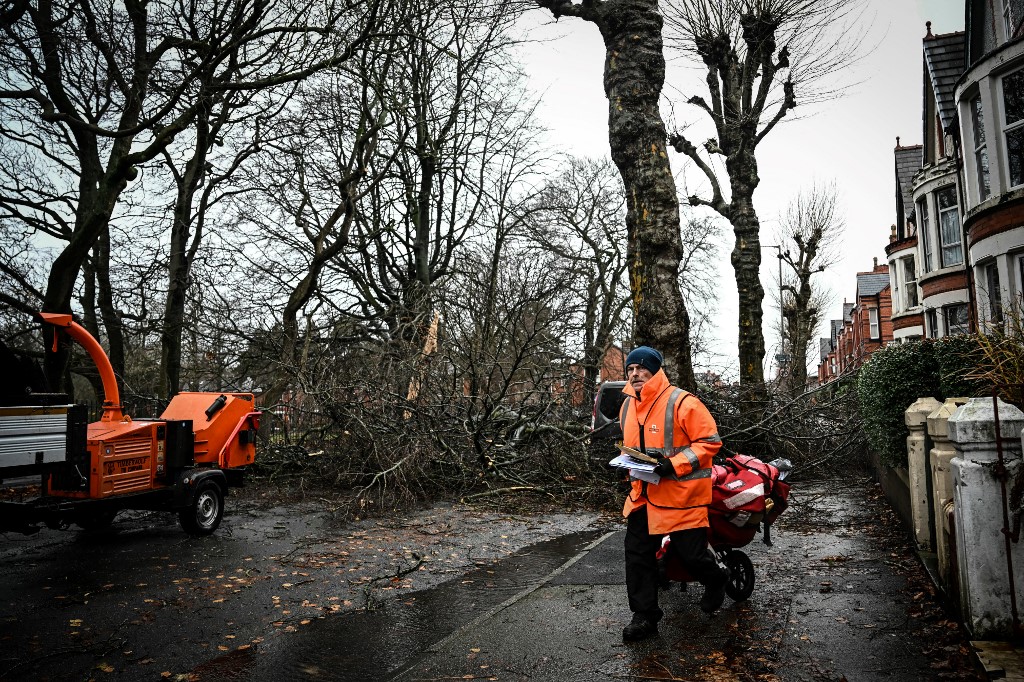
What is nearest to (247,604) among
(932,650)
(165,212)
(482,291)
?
(932,650)

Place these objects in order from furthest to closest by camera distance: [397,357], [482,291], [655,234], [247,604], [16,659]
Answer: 1. [482,291]
2. [397,357]
3. [655,234]
4. [247,604]
5. [16,659]

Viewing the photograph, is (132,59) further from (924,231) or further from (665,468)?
(924,231)

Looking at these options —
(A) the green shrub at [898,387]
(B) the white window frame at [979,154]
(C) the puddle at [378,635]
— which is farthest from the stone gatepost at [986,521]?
(B) the white window frame at [979,154]

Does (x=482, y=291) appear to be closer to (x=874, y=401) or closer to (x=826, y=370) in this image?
(x=874, y=401)

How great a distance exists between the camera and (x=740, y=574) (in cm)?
568

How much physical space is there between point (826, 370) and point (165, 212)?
276 feet

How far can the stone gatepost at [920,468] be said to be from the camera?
20.1 feet

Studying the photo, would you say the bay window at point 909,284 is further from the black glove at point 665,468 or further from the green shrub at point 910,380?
the black glove at point 665,468

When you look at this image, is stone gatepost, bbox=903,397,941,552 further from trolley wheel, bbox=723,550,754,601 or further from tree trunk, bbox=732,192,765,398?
tree trunk, bbox=732,192,765,398

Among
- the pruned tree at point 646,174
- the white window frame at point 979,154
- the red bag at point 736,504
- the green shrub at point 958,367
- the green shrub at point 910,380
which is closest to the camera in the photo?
the red bag at point 736,504

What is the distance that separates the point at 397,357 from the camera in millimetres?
13078

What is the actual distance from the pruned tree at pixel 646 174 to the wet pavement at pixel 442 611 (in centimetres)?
326

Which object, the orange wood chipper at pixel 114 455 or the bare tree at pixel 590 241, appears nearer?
the orange wood chipper at pixel 114 455

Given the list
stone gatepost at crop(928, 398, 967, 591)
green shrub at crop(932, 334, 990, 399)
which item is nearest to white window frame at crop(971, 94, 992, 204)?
green shrub at crop(932, 334, 990, 399)
